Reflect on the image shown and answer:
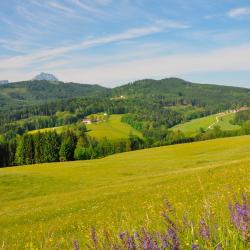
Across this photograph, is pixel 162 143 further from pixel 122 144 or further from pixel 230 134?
pixel 230 134

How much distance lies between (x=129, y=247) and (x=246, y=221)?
1.69m

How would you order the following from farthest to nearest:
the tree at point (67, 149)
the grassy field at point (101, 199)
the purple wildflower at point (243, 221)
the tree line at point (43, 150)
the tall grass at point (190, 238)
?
1. the tree at point (67, 149)
2. the tree line at point (43, 150)
3. the grassy field at point (101, 199)
4. the purple wildflower at point (243, 221)
5. the tall grass at point (190, 238)

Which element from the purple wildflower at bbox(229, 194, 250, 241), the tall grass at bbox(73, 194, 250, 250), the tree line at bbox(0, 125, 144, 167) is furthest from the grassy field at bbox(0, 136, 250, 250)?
the tree line at bbox(0, 125, 144, 167)

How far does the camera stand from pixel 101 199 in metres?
27.8

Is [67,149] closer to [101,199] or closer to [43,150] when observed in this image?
[43,150]

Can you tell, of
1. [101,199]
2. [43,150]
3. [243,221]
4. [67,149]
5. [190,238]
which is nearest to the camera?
[243,221]

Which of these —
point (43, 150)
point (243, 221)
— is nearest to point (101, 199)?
point (243, 221)

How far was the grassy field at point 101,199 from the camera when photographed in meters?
12.2

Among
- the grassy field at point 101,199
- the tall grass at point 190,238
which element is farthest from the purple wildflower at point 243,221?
the grassy field at point 101,199

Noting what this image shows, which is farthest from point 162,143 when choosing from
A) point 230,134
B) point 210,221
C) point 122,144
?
point 210,221

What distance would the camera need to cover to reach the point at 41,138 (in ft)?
421

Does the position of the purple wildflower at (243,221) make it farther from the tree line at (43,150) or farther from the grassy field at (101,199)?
the tree line at (43,150)

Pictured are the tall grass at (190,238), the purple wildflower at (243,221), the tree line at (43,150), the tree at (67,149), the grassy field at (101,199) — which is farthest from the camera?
the tree at (67,149)

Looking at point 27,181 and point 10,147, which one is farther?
point 10,147
